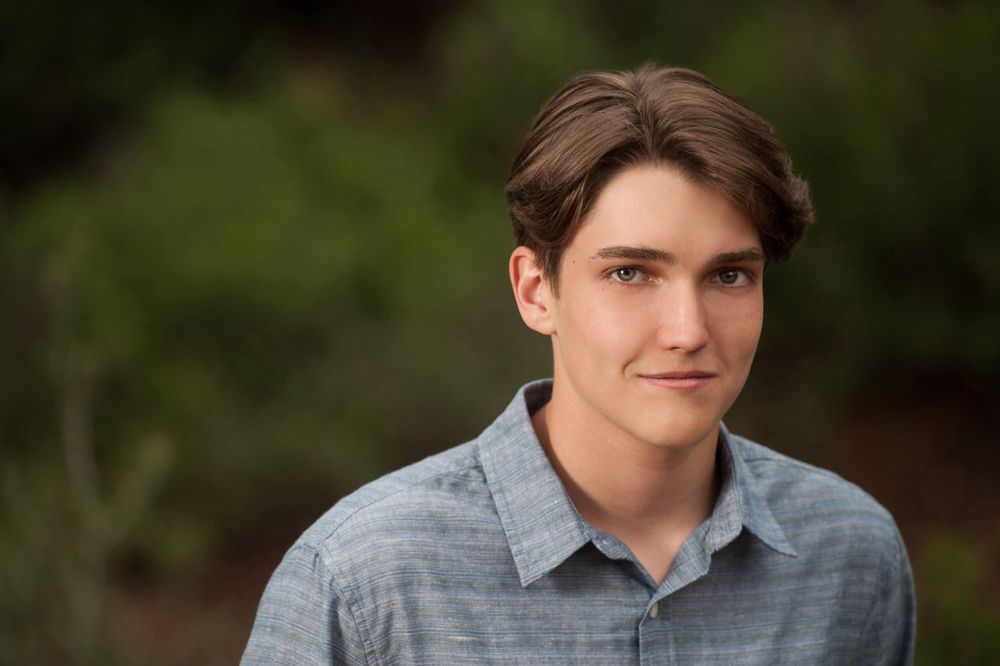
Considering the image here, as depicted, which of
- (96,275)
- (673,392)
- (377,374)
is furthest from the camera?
(96,275)

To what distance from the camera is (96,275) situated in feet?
24.1

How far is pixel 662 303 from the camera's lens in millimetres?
2045

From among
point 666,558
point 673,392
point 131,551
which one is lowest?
point 131,551

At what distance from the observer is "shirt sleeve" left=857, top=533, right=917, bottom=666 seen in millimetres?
2389

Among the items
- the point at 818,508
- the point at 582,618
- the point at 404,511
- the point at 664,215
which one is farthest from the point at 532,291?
the point at 818,508

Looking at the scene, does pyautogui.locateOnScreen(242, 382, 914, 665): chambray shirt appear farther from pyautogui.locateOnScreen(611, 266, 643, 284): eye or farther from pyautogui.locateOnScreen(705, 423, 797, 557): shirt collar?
pyautogui.locateOnScreen(611, 266, 643, 284): eye

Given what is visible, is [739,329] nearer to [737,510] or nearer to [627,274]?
[627,274]

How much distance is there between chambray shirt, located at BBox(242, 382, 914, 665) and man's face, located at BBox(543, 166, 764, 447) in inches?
9.0

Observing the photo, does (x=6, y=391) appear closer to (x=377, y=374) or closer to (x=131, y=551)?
(x=131, y=551)

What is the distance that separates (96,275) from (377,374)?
1927 millimetres

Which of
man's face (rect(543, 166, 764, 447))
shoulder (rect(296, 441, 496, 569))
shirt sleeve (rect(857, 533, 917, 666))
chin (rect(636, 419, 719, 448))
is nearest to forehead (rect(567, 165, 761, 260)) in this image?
man's face (rect(543, 166, 764, 447))

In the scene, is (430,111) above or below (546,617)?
above

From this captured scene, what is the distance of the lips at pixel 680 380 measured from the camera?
2.05 m

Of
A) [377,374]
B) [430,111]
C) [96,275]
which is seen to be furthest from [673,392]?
[430,111]
